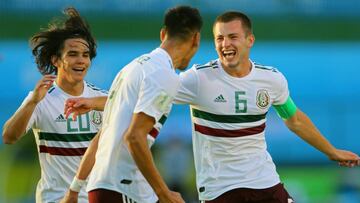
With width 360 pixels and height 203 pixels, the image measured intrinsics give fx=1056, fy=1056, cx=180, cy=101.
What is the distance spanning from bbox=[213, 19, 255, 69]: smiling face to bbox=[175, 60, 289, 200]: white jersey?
115mm

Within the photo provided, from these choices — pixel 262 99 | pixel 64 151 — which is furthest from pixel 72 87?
pixel 262 99

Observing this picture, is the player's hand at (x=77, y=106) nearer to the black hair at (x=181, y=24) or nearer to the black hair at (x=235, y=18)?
the black hair at (x=181, y=24)

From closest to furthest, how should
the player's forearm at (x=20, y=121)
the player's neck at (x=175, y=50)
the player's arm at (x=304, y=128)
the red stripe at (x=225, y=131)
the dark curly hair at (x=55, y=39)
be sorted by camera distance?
the player's neck at (x=175, y=50) < the player's forearm at (x=20, y=121) < the red stripe at (x=225, y=131) < the player's arm at (x=304, y=128) < the dark curly hair at (x=55, y=39)

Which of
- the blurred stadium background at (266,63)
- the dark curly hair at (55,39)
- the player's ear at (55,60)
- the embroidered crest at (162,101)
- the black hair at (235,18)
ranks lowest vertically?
the blurred stadium background at (266,63)

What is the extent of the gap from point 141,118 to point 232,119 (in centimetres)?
194

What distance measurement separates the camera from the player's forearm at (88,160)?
22.7 feet

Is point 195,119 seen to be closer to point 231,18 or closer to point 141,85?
point 231,18

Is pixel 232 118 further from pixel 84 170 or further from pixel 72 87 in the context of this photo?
pixel 84 170

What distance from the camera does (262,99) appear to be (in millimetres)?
8312

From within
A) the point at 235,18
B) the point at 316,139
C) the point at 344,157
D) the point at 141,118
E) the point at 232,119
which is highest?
the point at 235,18

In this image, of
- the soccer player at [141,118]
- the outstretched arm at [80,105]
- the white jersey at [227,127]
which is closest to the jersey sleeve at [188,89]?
the white jersey at [227,127]

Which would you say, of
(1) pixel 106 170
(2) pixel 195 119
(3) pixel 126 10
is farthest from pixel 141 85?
(3) pixel 126 10

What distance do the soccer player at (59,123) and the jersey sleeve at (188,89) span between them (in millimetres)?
656

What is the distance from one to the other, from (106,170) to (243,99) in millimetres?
1985
